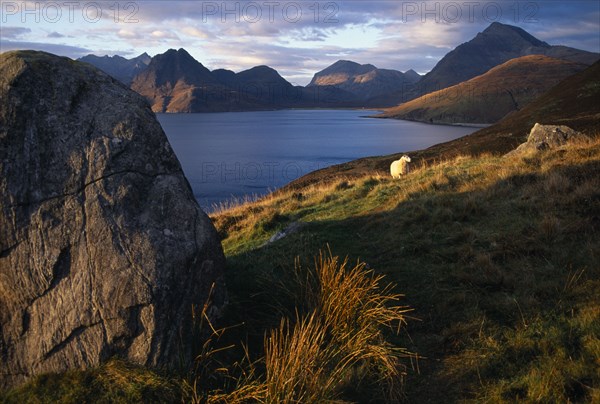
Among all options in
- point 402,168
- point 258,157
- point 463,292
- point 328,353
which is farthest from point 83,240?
point 258,157

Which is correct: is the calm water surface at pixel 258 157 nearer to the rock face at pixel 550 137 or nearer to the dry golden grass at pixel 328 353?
the rock face at pixel 550 137

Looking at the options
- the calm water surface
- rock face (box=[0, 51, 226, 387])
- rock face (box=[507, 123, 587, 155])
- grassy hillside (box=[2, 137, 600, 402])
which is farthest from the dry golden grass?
the calm water surface

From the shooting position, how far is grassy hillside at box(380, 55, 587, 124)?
126 meters

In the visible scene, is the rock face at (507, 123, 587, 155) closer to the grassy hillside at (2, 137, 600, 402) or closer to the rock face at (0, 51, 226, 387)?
the grassy hillside at (2, 137, 600, 402)

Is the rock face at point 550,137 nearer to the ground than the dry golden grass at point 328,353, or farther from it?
farther from it

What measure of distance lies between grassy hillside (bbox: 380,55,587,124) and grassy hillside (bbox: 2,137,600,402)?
119906 mm

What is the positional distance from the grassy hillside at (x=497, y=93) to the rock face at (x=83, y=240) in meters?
126

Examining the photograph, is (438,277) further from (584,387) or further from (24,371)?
(24,371)

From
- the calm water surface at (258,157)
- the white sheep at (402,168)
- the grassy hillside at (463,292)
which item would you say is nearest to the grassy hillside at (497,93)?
the calm water surface at (258,157)

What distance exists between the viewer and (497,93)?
13462 cm

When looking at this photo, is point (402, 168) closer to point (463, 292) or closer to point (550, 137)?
point (550, 137)

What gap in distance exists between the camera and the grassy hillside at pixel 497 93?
126062mm

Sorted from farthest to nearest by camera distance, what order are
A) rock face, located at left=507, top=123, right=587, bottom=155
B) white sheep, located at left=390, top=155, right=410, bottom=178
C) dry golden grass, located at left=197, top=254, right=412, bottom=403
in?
white sheep, located at left=390, top=155, right=410, bottom=178
rock face, located at left=507, top=123, right=587, bottom=155
dry golden grass, located at left=197, top=254, right=412, bottom=403

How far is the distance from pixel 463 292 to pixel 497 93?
5567 inches
